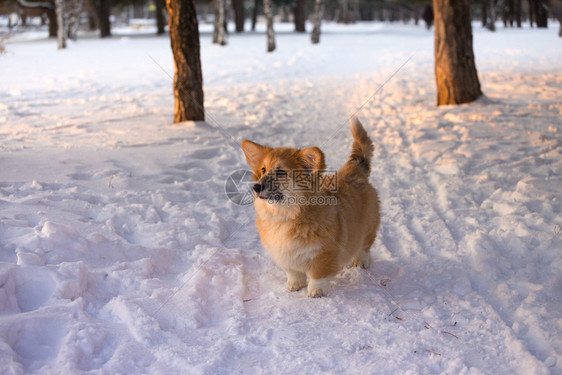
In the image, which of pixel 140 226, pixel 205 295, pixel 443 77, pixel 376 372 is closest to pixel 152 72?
pixel 443 77

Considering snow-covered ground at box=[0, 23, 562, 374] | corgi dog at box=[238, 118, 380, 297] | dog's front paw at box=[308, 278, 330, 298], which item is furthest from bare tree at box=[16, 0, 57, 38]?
dog's front paw at box=[308, 278, 330, 298]

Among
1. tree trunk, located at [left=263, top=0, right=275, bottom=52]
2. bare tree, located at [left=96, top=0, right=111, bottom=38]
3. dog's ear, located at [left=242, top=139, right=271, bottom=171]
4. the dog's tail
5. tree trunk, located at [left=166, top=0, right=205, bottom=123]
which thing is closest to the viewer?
dog's ear, located at [left=242, top=139, right=271, bottom=171]

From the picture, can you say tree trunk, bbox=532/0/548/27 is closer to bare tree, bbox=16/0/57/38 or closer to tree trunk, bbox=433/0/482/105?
tree trunk, bbox=433/0/482/105

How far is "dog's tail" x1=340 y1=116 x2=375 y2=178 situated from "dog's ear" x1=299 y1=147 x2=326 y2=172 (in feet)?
2.73

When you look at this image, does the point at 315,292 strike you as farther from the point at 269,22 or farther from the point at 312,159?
the point at 269,22

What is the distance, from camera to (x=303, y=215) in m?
3.71

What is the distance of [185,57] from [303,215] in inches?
227

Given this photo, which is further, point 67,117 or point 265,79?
point 265,79

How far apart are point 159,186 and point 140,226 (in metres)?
1.14

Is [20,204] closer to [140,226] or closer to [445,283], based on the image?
[140,226]

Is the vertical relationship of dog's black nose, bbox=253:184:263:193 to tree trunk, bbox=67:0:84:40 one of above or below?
below

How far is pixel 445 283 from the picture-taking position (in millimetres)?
4062

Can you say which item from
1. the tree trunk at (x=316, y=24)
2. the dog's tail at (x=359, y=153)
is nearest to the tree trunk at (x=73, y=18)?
the tree trunk at (x=316, y=24)

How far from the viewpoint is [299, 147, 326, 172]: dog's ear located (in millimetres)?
3500
